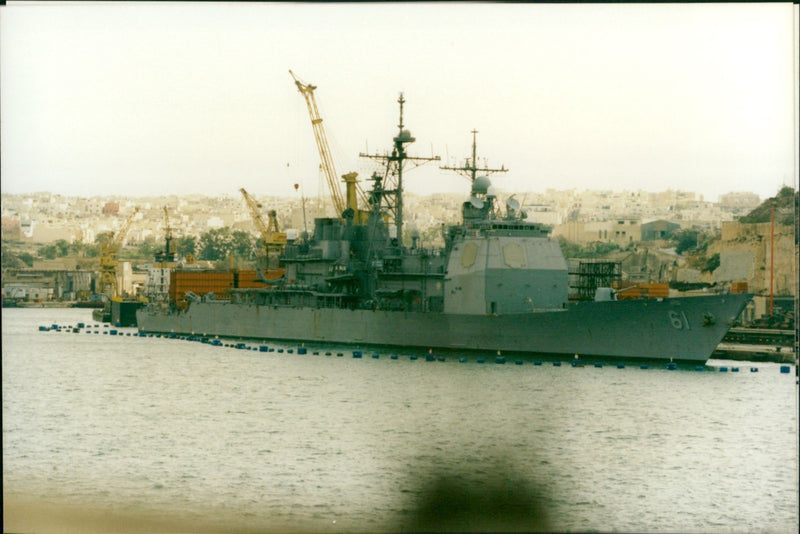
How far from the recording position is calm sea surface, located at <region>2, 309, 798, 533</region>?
11.5 metres

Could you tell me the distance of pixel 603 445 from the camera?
1560 cm

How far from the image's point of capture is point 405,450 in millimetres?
15055

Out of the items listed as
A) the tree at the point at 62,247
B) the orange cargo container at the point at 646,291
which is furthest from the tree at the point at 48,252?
the orange cargo container at the point at 646,291

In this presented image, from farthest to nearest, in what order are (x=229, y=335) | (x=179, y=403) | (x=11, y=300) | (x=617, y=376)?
(x=11, y=300) < (x=229, y=335) < (x=617, y=376) < (x=179, y=403)

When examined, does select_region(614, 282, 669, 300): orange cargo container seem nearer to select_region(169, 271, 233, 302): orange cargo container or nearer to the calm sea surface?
the calm sea surface

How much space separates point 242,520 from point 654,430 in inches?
342

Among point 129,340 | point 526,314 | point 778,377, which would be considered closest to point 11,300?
point 129,340

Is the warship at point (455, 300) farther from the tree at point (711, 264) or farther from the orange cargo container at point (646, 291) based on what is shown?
the tree at point (711, 264)

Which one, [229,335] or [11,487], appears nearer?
[11,487]

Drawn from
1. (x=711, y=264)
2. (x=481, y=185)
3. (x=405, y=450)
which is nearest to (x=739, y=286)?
(x=711, y=264)

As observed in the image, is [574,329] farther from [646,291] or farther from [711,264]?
[711,264]

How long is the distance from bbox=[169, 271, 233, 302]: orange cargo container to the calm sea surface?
21.8 m

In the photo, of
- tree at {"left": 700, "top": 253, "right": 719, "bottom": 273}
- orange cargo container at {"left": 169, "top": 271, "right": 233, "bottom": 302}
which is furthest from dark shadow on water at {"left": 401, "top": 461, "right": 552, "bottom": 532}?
orange cargo container at {"left": 169, "top": 271, "right": 233, "bottom": 302}

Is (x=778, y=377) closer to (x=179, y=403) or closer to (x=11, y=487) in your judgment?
(x=179, y=403)
